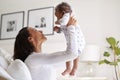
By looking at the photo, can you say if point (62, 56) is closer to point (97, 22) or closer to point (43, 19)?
point (97, 22)

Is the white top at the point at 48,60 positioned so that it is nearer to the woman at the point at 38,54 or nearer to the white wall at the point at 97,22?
the woman at the point at 38,54

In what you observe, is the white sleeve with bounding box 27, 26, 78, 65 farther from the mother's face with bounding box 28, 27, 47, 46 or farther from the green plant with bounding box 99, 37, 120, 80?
the green plant with bounding box 99, 37, 120, 80

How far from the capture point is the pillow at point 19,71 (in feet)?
3.78

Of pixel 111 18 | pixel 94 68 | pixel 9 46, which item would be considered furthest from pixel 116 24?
pixel 9 46

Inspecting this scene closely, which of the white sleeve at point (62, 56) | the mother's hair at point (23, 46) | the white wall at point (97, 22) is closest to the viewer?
the white sleeve at point (62, 56)

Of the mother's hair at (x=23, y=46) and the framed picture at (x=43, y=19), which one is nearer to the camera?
the mother's hair at (x=23, y=46)

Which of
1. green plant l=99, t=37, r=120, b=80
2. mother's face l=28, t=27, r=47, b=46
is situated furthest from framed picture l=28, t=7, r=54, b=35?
mother's face l=28, t=27, r=47, b=46

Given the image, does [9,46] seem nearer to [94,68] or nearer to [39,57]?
[94,68]

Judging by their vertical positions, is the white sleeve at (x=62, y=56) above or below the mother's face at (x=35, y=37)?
below

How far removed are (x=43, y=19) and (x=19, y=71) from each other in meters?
2.11

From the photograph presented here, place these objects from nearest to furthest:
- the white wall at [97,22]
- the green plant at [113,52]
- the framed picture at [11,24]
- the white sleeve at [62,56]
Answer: the white sleeve at [62,56], the green plant at [113,52], the white wall at [97,22], the framed picture at [11,24]

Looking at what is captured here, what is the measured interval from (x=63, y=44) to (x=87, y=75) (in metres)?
0.55

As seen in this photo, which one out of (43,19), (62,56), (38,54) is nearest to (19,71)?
(38,54)

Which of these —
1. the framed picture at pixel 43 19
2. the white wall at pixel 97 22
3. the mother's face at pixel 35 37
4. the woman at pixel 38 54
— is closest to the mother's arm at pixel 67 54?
the woman at pixel 38 54
